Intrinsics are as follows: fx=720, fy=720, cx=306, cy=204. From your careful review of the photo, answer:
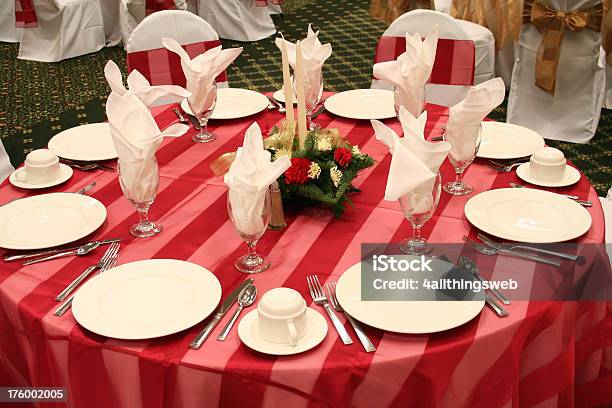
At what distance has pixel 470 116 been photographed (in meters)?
1.70

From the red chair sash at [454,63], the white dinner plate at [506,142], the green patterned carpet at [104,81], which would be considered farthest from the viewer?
the green patterned carpet at [104,81]

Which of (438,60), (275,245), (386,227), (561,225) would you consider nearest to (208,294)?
(275,245)

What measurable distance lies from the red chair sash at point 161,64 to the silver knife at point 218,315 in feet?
5.02

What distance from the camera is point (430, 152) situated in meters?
1.46

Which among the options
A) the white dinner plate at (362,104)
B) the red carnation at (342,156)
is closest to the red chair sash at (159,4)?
the white dinner plate at (362,104)

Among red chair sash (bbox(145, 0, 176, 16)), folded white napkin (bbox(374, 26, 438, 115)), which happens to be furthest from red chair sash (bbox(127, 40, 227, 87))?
red chair sash (bbox(145, 0, 176, 16))

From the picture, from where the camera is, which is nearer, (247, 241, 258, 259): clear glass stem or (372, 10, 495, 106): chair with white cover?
(247, 241, 258, 259): clear glass stem

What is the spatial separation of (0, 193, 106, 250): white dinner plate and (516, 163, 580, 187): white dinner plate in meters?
1.04

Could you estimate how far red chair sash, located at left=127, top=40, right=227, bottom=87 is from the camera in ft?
8.96

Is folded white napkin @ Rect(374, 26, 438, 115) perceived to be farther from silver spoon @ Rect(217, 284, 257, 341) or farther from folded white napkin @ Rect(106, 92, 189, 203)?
silver spoon @ Rect(217, 284, 257, 341)

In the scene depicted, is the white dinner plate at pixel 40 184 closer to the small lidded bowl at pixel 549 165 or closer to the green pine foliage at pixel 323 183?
the green pine foliage at pixel 323 183

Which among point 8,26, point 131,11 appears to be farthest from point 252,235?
point 8,26

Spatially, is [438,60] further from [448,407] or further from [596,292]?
[448,407]

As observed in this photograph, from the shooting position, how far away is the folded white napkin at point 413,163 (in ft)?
4.60
